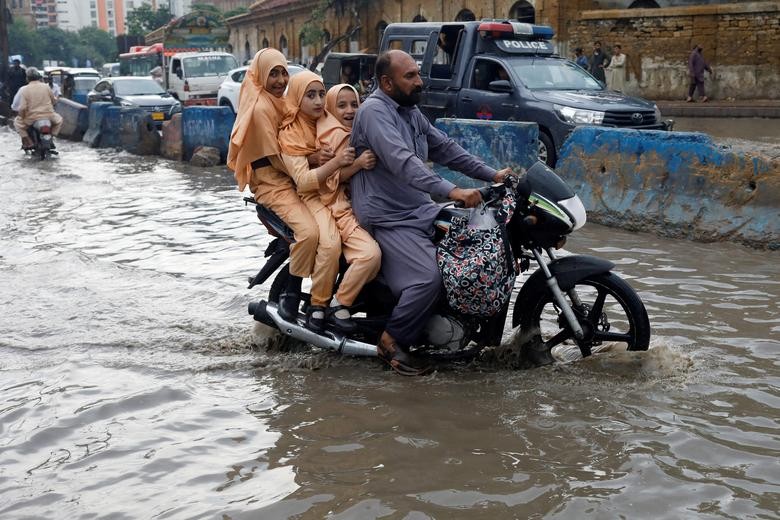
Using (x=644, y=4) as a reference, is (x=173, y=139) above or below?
below

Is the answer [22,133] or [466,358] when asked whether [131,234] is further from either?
[22,133]

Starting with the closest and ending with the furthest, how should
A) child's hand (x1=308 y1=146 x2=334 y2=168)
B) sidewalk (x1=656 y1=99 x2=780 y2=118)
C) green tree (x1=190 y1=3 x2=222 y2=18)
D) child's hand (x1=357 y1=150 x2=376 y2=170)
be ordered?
child's hand (x1=357 y1=150 x2=376 y2=170)
child's hand (x1=308 y1=146 x2=334 y2=168)
sidewalk (x1=656 y1=99 x2=780 y2=118)
green tree (x1=190 y1=3 x2=222 y2=18)

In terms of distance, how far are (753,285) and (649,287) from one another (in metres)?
0.72

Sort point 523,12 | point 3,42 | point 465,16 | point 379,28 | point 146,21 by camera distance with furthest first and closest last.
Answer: point 146,21 < point 379,28 < point 3,42 < point 465,16 < point 523,12

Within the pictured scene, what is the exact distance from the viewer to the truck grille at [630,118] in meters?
12.6

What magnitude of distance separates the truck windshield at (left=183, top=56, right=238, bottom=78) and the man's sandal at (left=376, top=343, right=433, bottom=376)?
81.7 ft

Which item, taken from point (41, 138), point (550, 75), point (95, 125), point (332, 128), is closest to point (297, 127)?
point (332, 128)

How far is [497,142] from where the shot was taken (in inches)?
420

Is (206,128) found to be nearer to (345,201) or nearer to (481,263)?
(345,201)

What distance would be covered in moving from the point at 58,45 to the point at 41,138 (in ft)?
364

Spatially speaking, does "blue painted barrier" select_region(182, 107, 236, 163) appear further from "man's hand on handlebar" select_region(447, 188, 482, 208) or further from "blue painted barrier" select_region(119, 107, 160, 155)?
"man's hand on handlebar" select_region(447, 188, 482, 208)

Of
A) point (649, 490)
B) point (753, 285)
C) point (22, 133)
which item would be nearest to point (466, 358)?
point (649, 490)

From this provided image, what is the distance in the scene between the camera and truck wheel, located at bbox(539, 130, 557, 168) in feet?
40.9

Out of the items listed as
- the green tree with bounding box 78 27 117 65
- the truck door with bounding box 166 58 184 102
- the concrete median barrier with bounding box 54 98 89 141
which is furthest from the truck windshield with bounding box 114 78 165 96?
the green tree with bounding box 78 27 117 65
